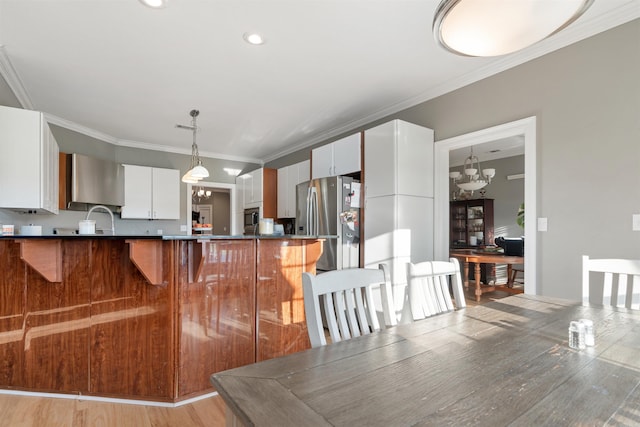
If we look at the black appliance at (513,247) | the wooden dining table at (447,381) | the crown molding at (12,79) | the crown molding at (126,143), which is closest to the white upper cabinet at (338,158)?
the crown molding at (126,143)

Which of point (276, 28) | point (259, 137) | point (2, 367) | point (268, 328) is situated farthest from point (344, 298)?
point (259, 137)

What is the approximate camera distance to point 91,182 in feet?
14.5

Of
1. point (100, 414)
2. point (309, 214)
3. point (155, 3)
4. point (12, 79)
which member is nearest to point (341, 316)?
point (100, 414)

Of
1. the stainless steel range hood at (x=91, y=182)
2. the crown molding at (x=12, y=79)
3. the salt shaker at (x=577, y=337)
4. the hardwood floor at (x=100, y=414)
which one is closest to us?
the salt shaker at (x=577, y=337)

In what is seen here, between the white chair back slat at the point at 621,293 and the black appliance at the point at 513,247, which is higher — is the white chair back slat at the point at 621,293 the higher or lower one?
the higher one

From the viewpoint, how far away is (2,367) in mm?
2186

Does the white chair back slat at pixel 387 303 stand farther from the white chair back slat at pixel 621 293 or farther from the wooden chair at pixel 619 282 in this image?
the white chair back slat at pixel 621 293

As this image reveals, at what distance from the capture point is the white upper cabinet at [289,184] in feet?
16.4

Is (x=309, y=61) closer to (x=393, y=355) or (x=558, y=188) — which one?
(x=558, y=188)

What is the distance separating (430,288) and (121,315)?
188 centimetres

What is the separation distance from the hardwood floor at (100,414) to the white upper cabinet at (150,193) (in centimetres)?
332

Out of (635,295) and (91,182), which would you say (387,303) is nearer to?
(635,295)

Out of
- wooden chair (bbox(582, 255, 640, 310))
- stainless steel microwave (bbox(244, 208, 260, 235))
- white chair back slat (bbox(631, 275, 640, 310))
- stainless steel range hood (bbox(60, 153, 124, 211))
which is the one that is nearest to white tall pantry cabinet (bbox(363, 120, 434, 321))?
wooden chair (bbox(582, 255, 640, 310))

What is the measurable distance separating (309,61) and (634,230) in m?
2.61
